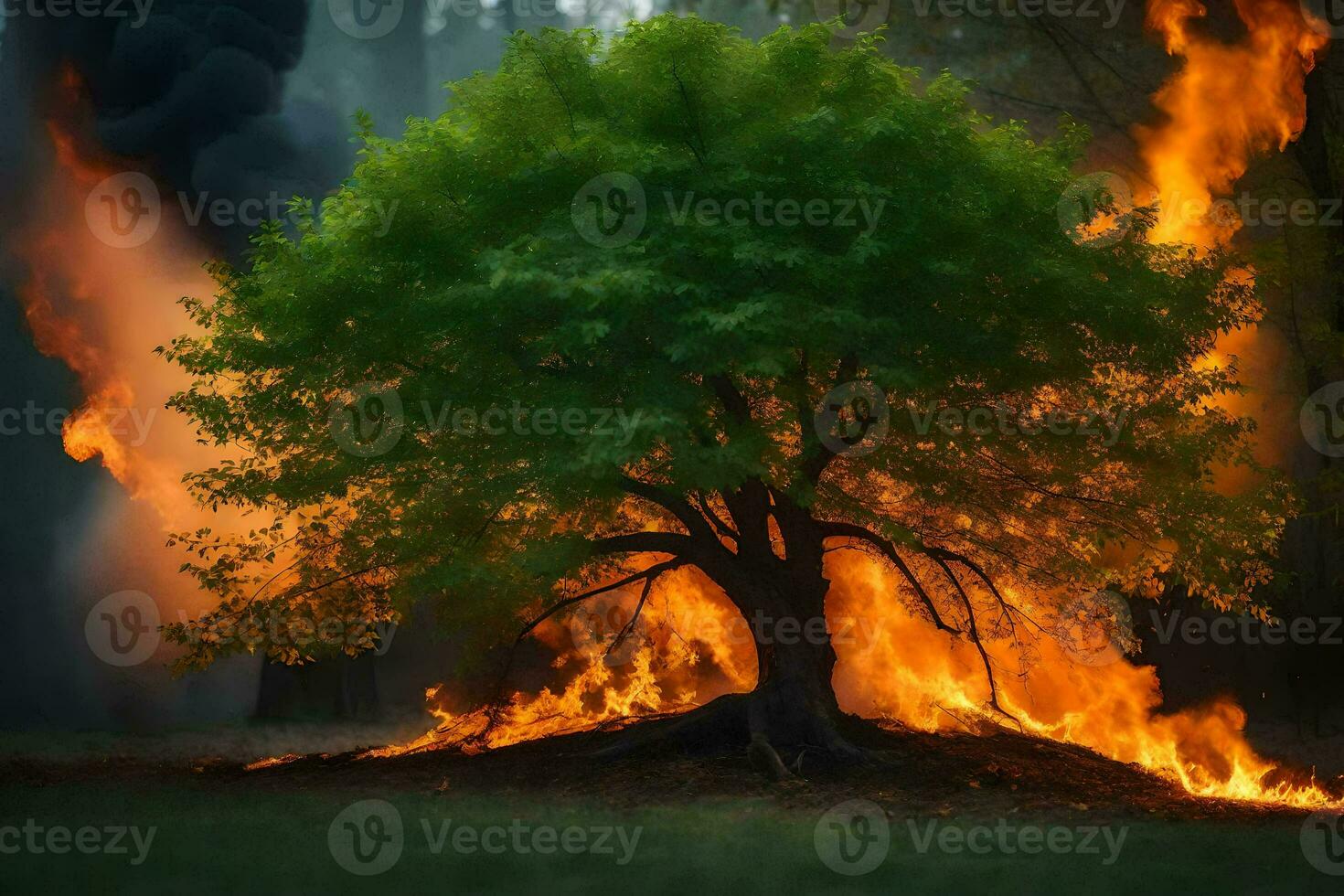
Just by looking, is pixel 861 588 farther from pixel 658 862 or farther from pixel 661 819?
pixel 658 862

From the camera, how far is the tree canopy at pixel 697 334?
16438 mm

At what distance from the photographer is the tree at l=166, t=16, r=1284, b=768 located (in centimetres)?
1647

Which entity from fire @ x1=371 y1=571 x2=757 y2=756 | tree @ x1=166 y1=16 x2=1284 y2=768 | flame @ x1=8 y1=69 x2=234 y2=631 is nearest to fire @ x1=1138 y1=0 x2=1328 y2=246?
tree @ x1=166 y1=16 x2=1284 y2=768

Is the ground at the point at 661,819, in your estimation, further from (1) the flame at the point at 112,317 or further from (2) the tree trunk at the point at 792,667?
(1) the flame at the point at 112,317

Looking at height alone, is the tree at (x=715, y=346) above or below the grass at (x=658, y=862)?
above

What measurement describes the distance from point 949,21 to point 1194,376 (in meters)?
13.2

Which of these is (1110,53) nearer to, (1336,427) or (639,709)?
(1336,427)

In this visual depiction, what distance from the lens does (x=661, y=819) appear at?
16.1m

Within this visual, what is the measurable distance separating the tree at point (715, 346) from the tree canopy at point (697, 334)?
5cm

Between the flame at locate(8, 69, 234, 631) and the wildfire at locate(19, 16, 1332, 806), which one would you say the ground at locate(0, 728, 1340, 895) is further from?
the flame at locate(8, 69, 234, 631)

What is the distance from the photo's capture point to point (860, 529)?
20.6 meters

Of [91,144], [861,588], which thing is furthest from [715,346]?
[91,144]

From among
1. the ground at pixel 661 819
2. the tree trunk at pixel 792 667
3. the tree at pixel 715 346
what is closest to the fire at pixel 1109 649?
the ground at pixel 661 819

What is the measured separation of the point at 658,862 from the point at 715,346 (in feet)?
20.0
